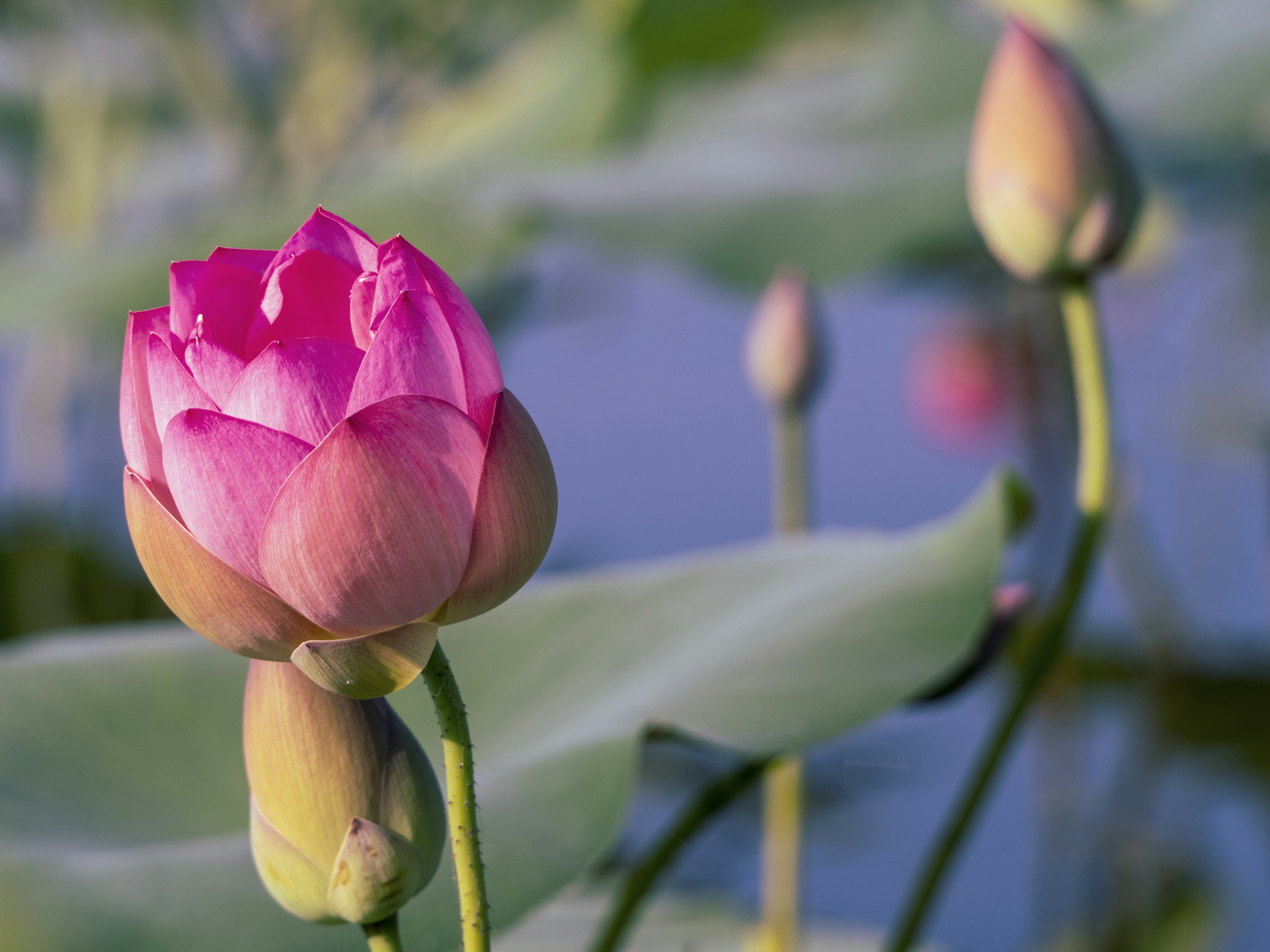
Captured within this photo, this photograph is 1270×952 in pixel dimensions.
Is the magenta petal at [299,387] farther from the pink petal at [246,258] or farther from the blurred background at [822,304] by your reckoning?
the blurred background at [822,304]

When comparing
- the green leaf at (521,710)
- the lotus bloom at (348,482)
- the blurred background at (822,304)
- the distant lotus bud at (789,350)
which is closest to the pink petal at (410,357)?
the lotus bloom at (348,482)

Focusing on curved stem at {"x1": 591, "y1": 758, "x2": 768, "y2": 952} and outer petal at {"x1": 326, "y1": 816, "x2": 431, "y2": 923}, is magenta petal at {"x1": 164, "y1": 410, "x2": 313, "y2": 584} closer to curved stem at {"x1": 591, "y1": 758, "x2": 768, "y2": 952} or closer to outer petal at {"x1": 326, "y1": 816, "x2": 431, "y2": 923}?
outer petal at {"x1": 326, "y1": 816, "x2": 431, "y2": 923}

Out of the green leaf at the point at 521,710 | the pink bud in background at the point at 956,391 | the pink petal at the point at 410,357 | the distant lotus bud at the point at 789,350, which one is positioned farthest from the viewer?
the pink bud in background at the point at 956,391

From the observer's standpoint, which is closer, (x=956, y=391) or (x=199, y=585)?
(x=199, y=585)

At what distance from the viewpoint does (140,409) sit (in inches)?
6.1

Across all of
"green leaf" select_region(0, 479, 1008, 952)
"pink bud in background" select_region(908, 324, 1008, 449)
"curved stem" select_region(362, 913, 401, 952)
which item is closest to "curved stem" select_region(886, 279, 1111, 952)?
"green leaf" select_region(0, 479, 1008, 952)

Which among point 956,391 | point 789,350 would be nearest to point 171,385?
point 789,350

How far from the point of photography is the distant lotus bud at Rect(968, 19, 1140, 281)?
1.00 feet

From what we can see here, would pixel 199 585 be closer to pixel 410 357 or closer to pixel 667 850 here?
pixel 410 357

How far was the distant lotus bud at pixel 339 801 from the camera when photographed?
17 cm

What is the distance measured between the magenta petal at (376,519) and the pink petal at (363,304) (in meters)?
0.02

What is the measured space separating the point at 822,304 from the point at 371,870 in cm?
58

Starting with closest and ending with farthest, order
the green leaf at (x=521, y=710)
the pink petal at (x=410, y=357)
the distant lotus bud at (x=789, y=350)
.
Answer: the pink petal at (x=410, y=357), the green leaf at (x=521, y=710), the distant lotus bud at (x=789, y=350)

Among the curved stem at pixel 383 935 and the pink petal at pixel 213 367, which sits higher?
the pink petal at pixel 213 367
